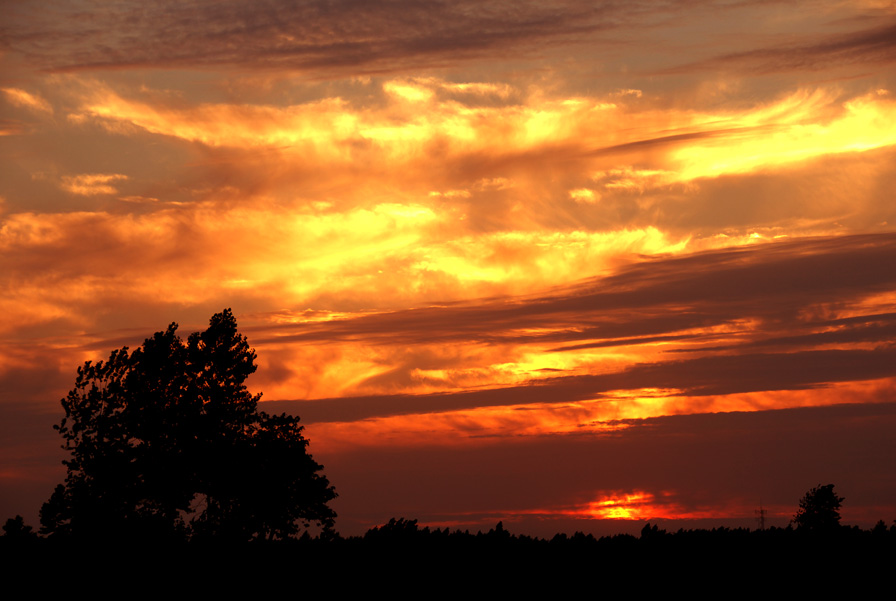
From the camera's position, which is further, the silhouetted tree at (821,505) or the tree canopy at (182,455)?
the silhouetted tree at (821,505)

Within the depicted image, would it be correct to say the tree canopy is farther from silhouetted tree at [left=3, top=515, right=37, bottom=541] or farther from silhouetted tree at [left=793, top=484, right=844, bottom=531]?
silhouetted tree at [left=793, top=484, right=844, bottom=531]

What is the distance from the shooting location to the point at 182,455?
147 feet

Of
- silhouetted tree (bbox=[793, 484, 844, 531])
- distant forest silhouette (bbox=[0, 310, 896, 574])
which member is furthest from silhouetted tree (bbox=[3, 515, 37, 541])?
silhouetted tree (bbox=[793, 484, 844, 531])

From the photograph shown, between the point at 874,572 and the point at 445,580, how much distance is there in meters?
9.59

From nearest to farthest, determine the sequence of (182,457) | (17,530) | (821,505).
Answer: (17,530), (182,457), (821,505)

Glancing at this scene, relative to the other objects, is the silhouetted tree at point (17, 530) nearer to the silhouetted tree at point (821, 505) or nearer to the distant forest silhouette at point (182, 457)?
the distant forest silhouette at point (182, 457)

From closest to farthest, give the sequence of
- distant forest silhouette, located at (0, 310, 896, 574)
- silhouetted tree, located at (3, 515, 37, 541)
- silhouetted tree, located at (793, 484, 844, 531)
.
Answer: silhouetted tree, located at (3, 515, 37, 541)
distant forest silhouette, located at (0, 310, 896, 574)
silhouetted tree, located at (793, 484, 844, 531)

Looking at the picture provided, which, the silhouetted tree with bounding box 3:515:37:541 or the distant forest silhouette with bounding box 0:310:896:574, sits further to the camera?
the distant forest silhouette with bounding box 0:310:896:574

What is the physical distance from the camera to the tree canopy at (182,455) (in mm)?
43719

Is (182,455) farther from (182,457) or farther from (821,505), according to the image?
(821,505)

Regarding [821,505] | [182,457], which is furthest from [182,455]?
[821,505]

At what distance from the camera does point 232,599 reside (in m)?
21.9

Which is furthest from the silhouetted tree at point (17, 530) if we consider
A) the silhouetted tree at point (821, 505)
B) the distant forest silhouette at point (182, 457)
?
the silhouetted tree at point (821, 505)

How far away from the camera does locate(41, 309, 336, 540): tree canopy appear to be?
43719mm
